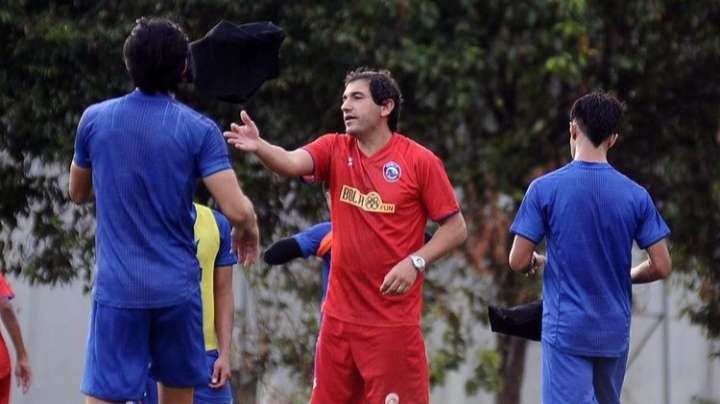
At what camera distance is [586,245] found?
24.6 ft

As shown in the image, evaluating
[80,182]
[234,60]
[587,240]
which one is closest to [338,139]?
[234,60]

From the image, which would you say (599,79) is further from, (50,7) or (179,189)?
(179,189)

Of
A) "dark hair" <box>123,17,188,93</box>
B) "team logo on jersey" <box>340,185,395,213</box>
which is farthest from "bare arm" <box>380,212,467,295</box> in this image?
"dark hair" <box>123,17,188,93</box>

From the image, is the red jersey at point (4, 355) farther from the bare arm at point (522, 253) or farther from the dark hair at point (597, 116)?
the dark hair at point (597, 116)

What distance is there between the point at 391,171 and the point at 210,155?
1483 millimetres

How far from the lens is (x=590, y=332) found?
756cm

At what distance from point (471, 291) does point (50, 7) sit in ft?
11.6

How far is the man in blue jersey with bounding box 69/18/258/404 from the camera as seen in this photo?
6367 mm

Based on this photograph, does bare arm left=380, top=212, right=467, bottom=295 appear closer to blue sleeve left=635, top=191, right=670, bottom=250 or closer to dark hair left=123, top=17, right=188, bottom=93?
blue sleeve left=635, top=191, right=670, bottom=250

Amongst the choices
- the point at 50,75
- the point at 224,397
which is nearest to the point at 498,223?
the point at 50,75

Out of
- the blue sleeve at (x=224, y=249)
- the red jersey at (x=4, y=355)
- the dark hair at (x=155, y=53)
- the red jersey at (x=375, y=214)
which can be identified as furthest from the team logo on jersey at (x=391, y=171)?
the red jersey at (x=4, y=355)

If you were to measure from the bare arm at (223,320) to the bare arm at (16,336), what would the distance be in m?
1.90

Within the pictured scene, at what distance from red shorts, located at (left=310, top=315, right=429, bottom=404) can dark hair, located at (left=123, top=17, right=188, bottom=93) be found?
174 centimetres

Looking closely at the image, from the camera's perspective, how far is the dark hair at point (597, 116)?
752cm
